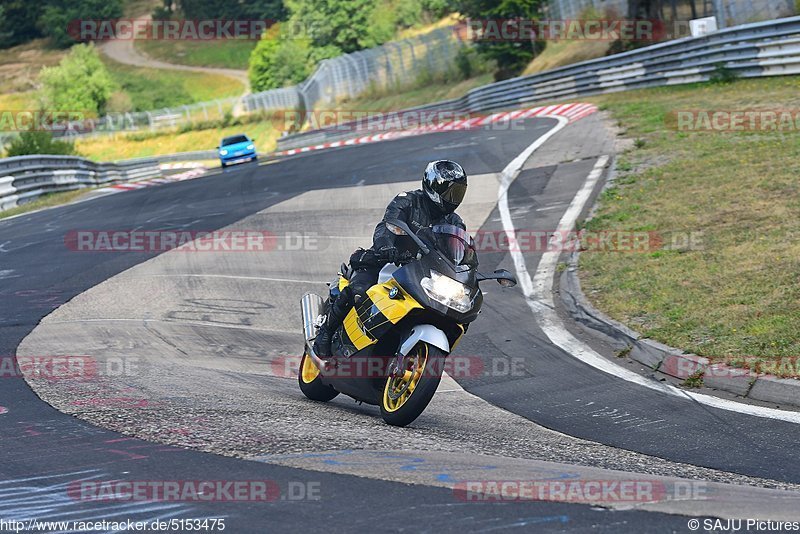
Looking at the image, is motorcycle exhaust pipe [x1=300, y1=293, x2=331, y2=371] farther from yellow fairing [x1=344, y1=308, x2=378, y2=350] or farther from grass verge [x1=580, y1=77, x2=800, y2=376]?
grass verge [x1=580, y1=77, x2=800, y2=376]

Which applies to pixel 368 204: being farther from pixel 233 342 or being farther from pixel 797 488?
pixel 797 488

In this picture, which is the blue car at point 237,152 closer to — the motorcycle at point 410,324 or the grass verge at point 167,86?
the motorcycle at point 410,324

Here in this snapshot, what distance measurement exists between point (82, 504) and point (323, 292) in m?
9.43

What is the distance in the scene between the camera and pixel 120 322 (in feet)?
38.7

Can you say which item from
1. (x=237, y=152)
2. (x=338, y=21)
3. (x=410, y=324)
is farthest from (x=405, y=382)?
(x=338, y=21)

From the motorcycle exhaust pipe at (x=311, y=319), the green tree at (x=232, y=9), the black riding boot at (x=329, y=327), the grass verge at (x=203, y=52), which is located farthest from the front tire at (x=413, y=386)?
the green tree at (x=232, y=9)

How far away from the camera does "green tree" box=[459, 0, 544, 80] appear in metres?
48.5

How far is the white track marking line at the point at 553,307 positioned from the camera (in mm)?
7867

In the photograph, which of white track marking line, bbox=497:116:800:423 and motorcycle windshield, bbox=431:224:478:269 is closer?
motorcycle windshield, bbox=431:224:478:269

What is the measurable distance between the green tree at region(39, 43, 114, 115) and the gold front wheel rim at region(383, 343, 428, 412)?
88.3 meters

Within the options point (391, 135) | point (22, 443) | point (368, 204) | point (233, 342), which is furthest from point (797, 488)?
point (391, 135)

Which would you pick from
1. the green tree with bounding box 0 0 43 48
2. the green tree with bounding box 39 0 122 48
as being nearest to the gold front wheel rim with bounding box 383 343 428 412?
the green tree with bounding box 39 0 122 48

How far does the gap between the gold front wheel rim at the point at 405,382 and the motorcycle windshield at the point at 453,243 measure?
2.28 feet

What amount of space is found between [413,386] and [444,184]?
1466 mm
